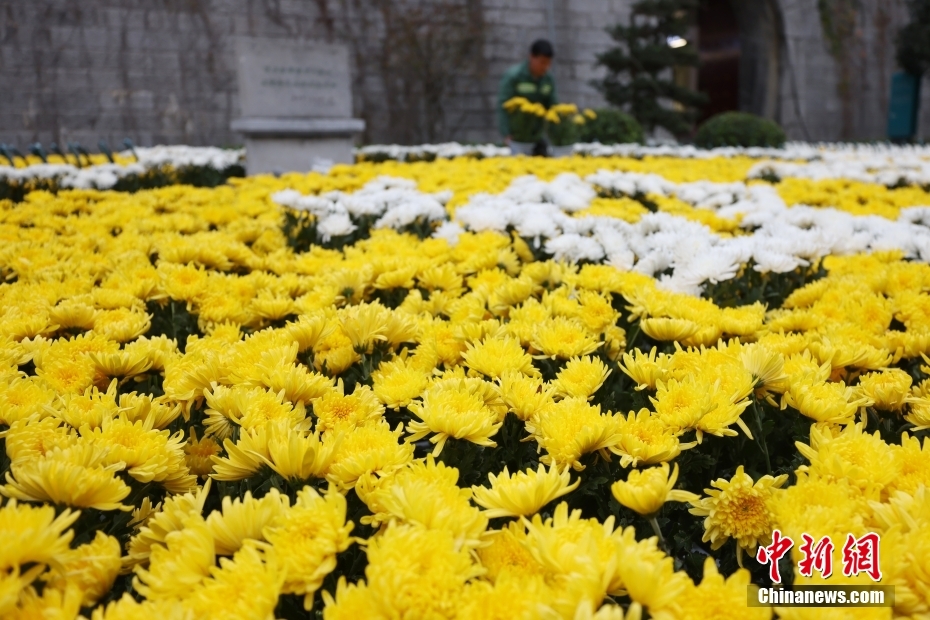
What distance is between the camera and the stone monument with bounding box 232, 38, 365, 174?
20.7ft

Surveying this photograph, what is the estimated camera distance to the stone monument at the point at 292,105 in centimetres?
629

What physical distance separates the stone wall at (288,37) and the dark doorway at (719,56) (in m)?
5.88

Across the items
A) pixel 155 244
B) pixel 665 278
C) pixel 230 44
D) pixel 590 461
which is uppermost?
pixel 230 44

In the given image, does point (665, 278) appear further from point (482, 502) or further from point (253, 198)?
point (253, 198)

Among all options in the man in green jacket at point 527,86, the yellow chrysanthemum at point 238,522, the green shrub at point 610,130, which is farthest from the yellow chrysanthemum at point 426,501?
the green shrub at point 610,130

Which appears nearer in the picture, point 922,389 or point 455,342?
point 922,389

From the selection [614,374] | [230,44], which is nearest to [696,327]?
[614,374]

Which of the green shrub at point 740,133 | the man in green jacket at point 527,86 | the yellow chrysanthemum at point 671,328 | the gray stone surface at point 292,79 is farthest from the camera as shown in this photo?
the green shrub at point 740,133

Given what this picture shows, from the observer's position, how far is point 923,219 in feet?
8.84

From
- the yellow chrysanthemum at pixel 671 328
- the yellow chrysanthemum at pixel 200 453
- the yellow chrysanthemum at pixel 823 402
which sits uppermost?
the yellow chrysanthemum at pixel 671 328

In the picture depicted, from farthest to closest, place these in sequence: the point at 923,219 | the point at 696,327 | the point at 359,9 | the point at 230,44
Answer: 1. the point at 359,9
2. the point at 230,44
3. the point at 923,219
4. the point at 696,327

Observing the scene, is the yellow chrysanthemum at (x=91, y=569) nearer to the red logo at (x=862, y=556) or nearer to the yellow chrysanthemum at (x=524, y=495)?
the yellow chrysanthemum at (x=524, y=495)

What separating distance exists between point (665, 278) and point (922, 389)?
0.72 m

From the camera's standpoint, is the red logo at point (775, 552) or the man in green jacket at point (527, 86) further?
the man in green jacket at point (527, 86)
